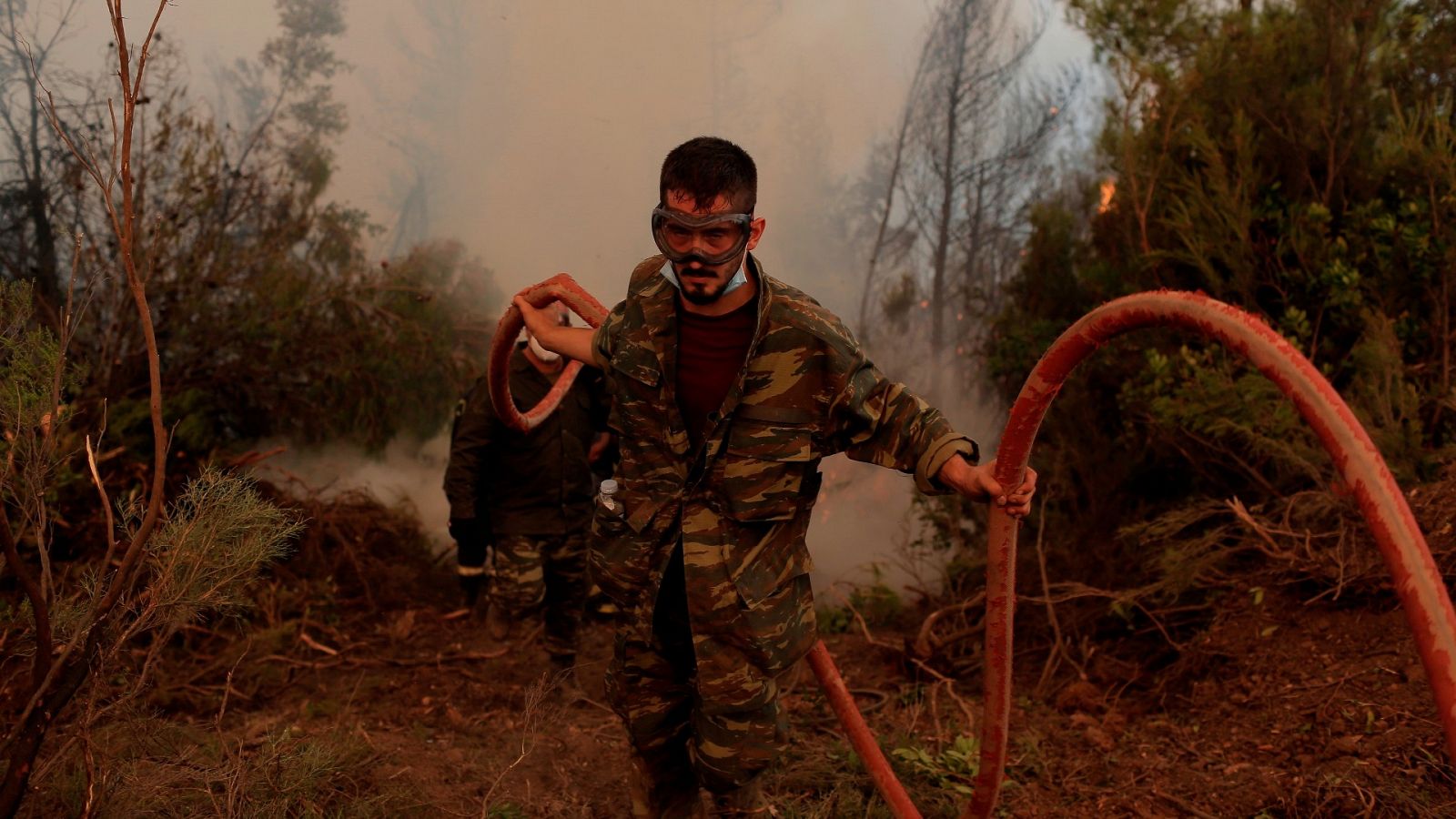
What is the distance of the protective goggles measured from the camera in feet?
9.66

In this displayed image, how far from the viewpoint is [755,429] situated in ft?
10.2

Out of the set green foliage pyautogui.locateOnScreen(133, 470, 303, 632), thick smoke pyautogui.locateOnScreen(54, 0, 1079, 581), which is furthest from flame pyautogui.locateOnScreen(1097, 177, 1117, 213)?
green foliage pyautogui.locateOnScreen(133, 470, 303, 632)

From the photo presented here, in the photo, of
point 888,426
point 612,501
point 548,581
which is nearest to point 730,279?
point 888,426

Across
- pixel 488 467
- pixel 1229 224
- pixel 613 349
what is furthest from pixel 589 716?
pixel 1229 224

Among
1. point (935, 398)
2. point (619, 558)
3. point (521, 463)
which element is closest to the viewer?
point (619, 558)

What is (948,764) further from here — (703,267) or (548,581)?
(703,267)

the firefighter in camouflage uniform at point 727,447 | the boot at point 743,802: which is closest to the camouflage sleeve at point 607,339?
the firefighter in camouflage uniform at point 727,447

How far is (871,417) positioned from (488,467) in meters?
3.33

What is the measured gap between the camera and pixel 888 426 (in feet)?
10.3

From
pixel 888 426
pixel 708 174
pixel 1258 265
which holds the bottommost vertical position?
pixel 888 426

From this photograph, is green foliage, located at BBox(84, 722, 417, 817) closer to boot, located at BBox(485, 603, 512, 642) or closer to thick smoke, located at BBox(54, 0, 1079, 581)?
boot, located at BBox(485, 603, 512, 642)

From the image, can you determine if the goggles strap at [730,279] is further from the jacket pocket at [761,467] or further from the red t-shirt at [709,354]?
the jacket pocket at [761,467]

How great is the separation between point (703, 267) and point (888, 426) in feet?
2.25

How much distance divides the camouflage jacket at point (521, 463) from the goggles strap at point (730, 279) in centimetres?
277
